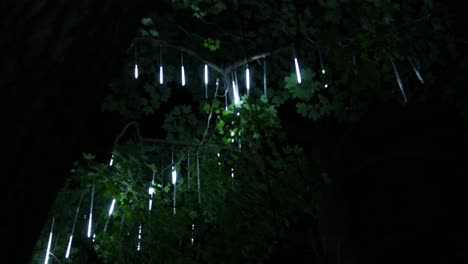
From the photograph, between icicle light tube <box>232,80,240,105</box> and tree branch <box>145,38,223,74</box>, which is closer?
icicle light tube <box>232,80,240,105</box>

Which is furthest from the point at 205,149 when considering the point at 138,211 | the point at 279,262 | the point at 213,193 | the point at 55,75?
the point at 55,75

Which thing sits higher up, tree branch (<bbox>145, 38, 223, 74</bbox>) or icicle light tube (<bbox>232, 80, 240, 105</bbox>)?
tree branch (<bbox>145, 38, 223, 74</bbox>)

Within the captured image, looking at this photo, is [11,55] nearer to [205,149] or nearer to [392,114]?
[205,149]

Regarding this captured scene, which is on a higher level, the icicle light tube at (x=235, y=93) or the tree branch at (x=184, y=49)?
the tree branch at (x=184, y=49)

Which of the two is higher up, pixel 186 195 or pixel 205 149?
pixel 205 149

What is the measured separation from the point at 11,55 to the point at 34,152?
0.26 metres

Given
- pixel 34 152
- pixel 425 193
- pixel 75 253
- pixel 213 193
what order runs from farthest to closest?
pixel 75 253 → pixel 425 193 → pixel 213 193 → pixel 34 152

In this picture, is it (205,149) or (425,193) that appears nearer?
(205,149)

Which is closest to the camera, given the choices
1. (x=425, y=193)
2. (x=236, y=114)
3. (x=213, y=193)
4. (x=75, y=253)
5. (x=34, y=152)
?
(x=34, y=152)

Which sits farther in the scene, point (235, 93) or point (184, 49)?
point (184, 49)

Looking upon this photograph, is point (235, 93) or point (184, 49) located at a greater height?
point (184, 49)

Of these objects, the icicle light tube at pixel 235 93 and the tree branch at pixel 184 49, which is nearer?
the icicle light tube at pixel 235 93

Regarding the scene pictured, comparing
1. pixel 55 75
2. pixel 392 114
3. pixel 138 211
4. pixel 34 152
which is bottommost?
pixel 34 152

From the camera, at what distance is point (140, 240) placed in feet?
20.1
